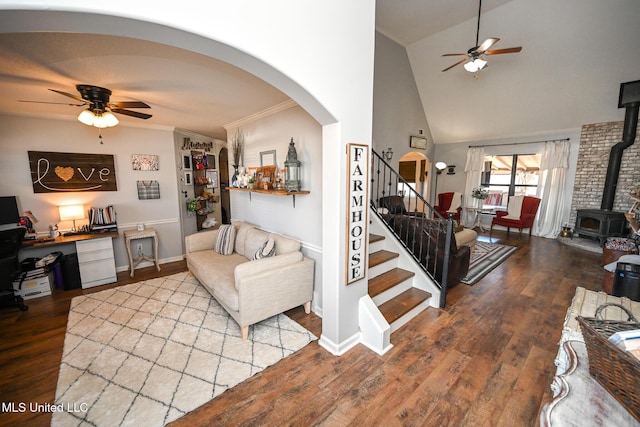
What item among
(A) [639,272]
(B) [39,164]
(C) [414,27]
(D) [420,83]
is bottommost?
(A) [639,272]

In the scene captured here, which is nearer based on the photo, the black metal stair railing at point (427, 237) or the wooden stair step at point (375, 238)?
the black metal stair railing at point (427, 237)

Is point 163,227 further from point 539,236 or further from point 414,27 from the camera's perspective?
point 539,236

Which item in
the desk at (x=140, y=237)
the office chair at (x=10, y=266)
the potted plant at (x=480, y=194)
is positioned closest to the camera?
the office chair at (x=10, y=266)

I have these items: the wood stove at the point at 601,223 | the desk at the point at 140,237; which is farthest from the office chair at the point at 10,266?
the wood stove at the point at 601,223

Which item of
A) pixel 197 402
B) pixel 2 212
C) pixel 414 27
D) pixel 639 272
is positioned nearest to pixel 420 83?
pixel 414 27

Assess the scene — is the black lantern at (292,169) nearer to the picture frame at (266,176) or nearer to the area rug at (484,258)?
the picture frame at (266,176)

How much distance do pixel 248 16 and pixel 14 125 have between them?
4.21 metres

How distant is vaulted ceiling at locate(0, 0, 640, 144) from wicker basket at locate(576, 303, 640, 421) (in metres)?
2.80

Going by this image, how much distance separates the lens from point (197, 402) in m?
1.78

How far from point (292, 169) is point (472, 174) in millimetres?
6552

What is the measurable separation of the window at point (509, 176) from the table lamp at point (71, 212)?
361 inches

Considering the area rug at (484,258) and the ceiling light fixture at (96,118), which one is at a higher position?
the ceiling light fixture at (96,118)

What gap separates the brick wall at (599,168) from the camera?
505cm

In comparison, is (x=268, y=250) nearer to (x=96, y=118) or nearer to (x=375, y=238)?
(x=375, y=238)
